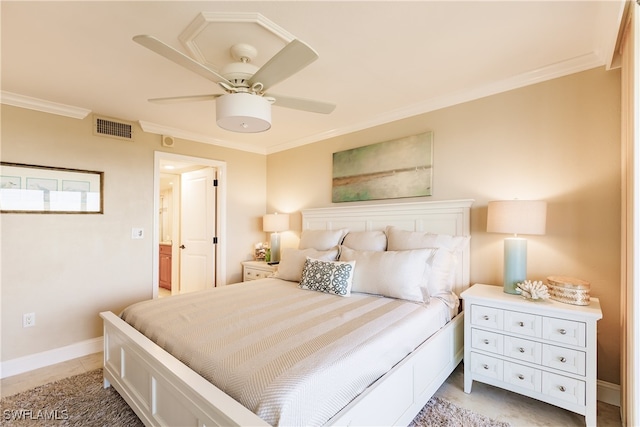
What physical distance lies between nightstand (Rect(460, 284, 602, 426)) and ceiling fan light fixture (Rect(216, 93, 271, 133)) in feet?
6.24

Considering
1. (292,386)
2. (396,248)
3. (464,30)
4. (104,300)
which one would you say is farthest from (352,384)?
(104,300)

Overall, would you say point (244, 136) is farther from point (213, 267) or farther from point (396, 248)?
point (396, 248)

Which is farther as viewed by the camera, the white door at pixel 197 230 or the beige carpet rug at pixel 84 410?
the white door at pixel 197 230

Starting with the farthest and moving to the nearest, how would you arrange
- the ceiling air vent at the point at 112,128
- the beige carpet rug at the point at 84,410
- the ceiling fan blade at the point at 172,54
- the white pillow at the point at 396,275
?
the ceiling air vent at the point at 112,128 → the white pillow at the point at 396,275 → the beige carpet rug at the point at 84,410 → the ceiling fan blade at the point at 172,54

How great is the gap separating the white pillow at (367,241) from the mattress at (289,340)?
61 centimetres

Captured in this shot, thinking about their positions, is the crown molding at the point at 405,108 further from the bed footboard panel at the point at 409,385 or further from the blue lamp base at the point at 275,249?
the bed footboard panel at the point at 409,385

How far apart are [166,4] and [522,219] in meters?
2.54

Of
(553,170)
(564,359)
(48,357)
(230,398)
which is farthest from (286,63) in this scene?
(48,357)

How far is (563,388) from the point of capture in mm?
1787

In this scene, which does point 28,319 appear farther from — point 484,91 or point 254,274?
point 484,91

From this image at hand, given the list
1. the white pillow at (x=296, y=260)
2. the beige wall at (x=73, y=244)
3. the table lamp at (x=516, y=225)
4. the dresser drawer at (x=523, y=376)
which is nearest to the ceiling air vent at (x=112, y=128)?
the beige wall at (x=73, y=244)

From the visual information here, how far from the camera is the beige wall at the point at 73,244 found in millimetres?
2609

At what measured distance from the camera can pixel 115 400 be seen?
2.07m

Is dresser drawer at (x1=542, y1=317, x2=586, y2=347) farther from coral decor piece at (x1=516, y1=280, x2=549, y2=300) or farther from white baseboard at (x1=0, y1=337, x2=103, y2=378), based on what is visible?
white baseboard at (x1=0, y1=337, x2=103, y2=378)
